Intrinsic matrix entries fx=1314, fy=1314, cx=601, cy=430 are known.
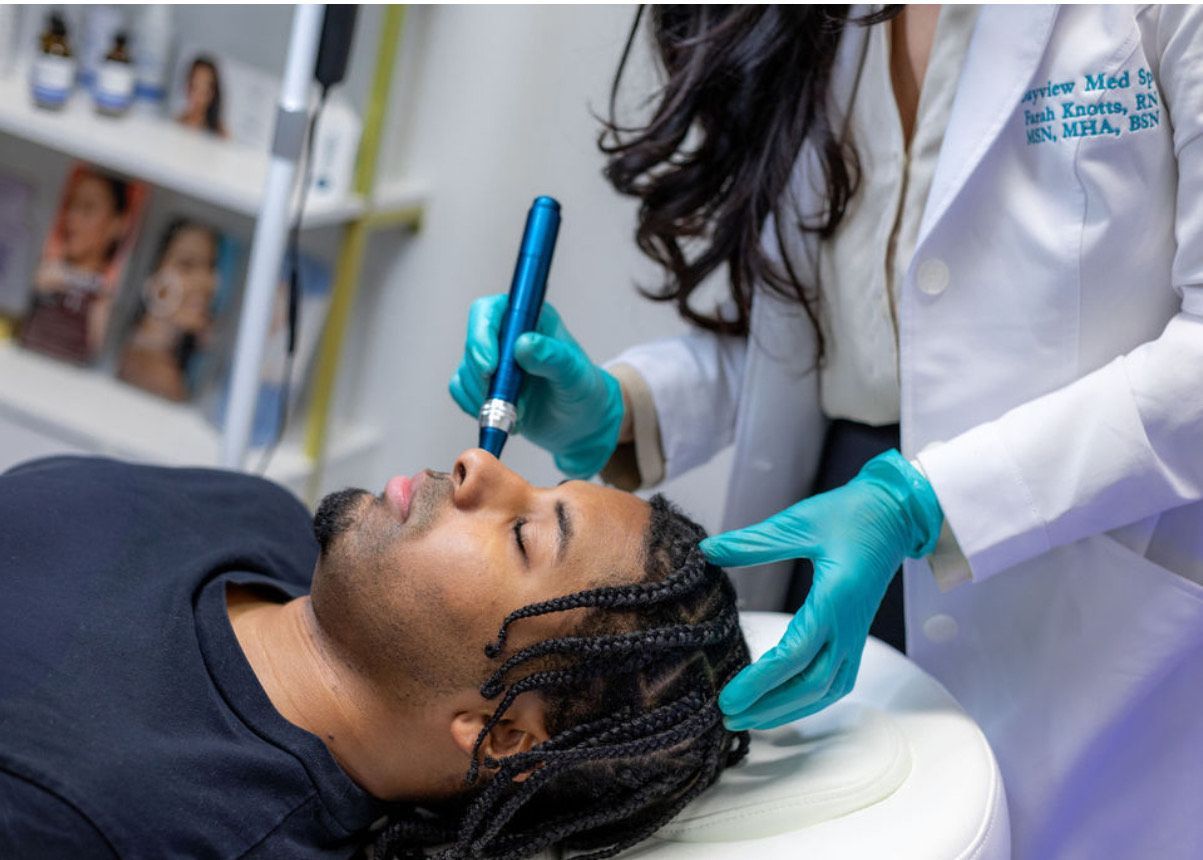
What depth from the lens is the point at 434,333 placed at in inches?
95.0

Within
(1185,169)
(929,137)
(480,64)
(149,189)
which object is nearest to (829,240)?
(929,137)

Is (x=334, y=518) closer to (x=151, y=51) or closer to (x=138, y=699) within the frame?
A: (x=138, y=699)

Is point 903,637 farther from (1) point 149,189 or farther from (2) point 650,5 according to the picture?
(1) point 149,189

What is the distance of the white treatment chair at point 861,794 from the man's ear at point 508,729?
129 millimetres

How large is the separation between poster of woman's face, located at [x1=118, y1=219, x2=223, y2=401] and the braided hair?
60.3 inches

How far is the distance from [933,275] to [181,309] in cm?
167

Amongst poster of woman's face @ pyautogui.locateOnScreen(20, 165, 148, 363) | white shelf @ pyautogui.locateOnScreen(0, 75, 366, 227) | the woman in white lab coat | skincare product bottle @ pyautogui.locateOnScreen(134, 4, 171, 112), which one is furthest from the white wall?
the woman in white lab coat

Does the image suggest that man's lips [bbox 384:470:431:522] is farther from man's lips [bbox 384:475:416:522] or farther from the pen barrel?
the pen barrel

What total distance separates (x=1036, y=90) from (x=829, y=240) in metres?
0.27

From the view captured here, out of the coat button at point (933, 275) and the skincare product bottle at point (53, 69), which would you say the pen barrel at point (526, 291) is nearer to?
the coat button at point (933, 275)

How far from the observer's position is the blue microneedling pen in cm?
132

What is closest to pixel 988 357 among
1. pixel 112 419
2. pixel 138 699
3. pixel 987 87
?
pixel 987 87

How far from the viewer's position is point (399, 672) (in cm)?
115

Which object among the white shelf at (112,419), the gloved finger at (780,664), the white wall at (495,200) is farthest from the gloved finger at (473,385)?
the white shelf at (112,419)
